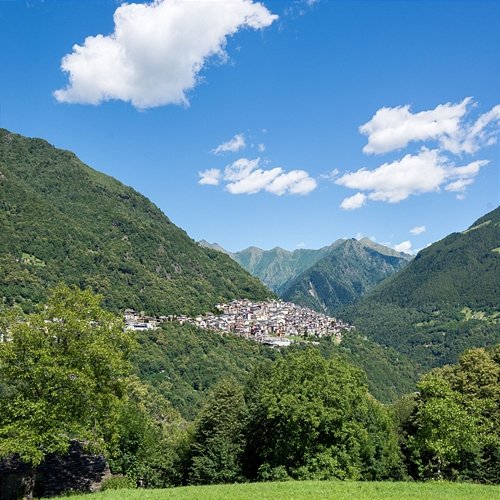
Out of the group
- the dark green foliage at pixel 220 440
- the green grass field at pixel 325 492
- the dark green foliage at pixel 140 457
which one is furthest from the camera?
the dark green foliage at pixel 140 457

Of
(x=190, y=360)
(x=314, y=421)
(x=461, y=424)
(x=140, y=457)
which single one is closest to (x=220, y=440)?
(x=140, y=457)

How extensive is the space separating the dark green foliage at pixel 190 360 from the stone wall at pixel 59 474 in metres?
86.7

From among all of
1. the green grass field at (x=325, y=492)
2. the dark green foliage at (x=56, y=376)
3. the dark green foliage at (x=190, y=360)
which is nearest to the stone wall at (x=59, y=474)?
the dark green foliage at (x=56, y=376)

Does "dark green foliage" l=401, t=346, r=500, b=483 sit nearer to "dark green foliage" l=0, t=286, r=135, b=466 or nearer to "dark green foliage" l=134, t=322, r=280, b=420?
"dark green foliage" l=0, t=286, r=135, b=466

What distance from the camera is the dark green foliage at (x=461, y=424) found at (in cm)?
3256

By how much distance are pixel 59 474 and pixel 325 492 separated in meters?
17.4

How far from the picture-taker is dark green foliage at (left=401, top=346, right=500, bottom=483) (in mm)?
32562

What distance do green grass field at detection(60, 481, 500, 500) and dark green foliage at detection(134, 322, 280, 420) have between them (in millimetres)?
93354

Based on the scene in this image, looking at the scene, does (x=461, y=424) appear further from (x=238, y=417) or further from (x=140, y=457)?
(x=140, y=457)

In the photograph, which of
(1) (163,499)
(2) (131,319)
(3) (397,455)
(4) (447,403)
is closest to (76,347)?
(1) (163,499)

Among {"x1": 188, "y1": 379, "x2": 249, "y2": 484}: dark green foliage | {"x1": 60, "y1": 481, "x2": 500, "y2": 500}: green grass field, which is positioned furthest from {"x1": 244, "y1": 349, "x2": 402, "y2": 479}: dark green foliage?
{"x1": 60, "y1": 481, "x2": 500, "y2": 500}: green grass field

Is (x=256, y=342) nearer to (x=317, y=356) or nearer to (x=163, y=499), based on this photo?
(x=317, y=356)

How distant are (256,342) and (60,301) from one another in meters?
175

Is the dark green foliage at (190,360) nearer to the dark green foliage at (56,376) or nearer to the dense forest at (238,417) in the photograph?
the dense forest at (238,417)
